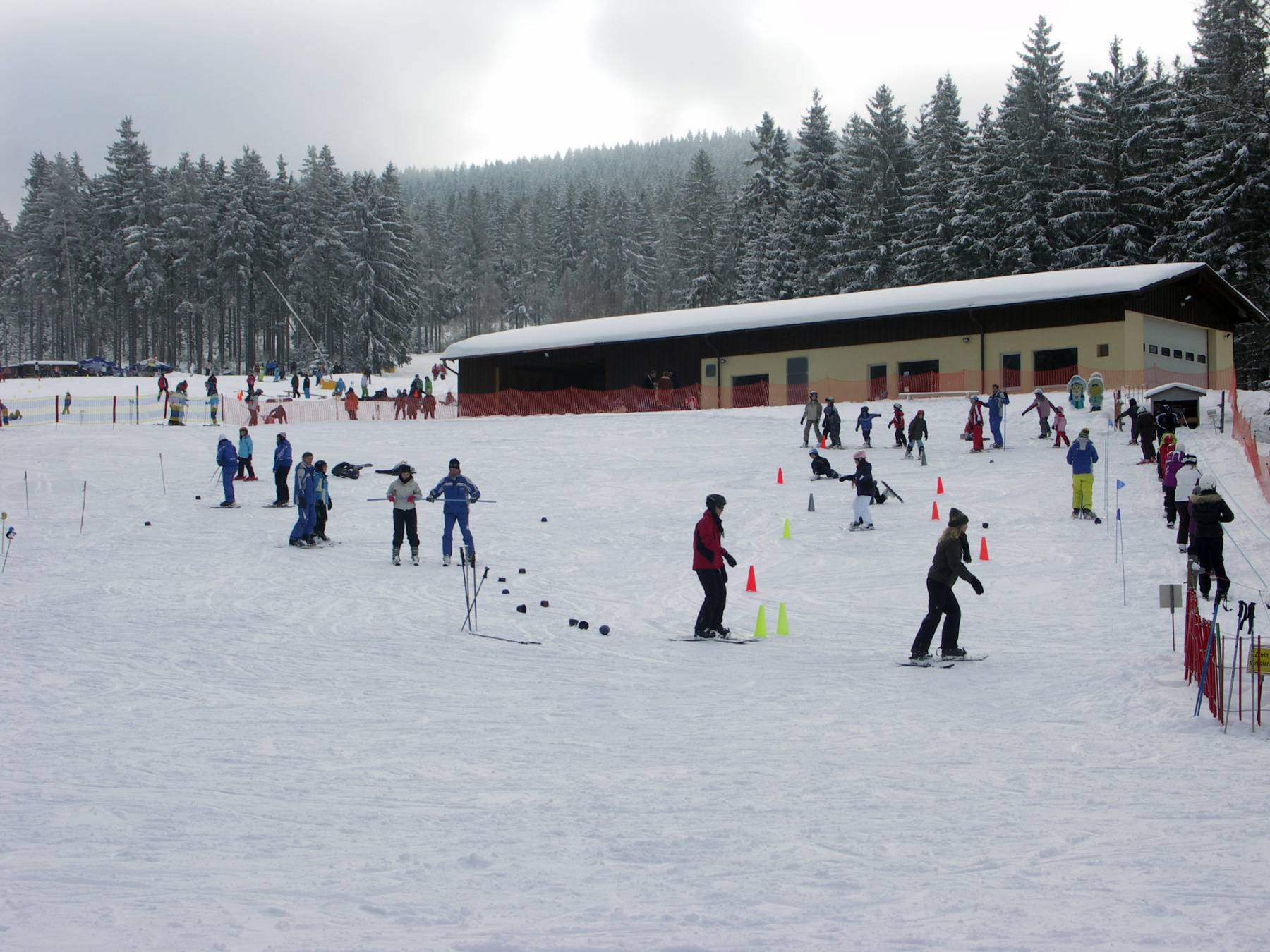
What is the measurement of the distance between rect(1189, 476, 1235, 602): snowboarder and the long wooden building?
72.7 ft

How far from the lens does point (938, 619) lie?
1102cm

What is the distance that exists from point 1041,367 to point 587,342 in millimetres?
18566

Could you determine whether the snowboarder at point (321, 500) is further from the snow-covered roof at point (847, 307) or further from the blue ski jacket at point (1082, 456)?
the snow-covered roof at point (847, 307)

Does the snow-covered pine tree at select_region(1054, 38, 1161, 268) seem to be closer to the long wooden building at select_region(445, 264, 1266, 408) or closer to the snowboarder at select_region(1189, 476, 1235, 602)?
the long wooden building at select_region(445, 264, 1266, 408)

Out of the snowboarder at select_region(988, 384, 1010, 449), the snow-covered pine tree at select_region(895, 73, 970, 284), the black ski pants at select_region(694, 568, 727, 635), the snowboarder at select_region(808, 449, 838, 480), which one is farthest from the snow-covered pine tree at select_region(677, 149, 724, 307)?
the black ski pants at select_region(694, 568, 727, 635)

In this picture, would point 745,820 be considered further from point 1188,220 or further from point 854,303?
point 1188,220

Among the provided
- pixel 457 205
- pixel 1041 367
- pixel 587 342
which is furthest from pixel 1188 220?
pixel 457 205

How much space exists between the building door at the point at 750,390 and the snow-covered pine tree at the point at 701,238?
28.1m

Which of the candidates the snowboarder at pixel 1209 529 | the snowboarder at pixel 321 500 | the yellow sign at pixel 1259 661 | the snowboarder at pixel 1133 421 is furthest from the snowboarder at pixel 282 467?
the snowboarder at pixel 1133 421

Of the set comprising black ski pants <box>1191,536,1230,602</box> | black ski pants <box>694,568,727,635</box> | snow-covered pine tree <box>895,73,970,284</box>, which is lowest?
black ski pants <box>694,568,727,635</box>

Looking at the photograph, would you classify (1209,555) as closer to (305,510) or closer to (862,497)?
(862,497)

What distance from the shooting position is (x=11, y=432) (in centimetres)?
3634

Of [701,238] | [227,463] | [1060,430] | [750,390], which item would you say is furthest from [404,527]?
[701,238]

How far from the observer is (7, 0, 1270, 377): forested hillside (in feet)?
176
